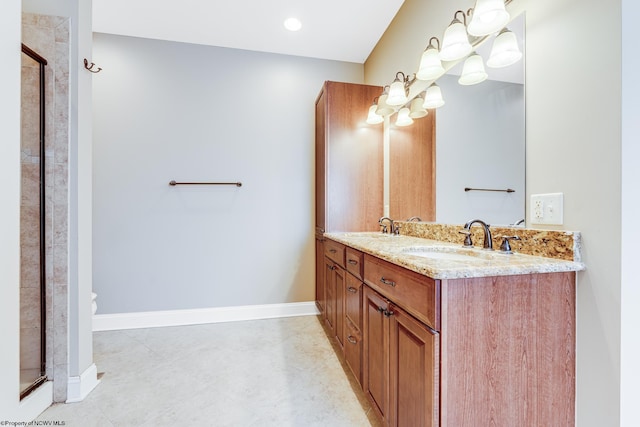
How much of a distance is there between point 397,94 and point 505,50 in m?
0.85

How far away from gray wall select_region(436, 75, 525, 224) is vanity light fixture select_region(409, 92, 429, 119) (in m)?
0.16

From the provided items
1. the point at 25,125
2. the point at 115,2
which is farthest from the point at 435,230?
the point at 115,2

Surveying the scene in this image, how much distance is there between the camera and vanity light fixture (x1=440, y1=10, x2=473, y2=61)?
4.50 feet

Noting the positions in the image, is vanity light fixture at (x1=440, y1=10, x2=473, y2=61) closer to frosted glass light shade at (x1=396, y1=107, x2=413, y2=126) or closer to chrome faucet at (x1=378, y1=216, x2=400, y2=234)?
frosted glass light shade at (x1=396, y1=107, x2=413, y2=126)

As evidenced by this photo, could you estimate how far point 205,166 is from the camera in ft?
8.54

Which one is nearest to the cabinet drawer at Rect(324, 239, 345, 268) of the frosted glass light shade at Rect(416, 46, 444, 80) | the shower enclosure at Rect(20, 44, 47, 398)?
the frosted glass light shade at Rect(416, 46, 444, 80)

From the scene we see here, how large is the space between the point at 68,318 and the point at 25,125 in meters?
1.04

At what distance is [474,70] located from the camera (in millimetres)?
1403

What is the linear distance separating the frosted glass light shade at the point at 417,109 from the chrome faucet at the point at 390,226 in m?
0.78

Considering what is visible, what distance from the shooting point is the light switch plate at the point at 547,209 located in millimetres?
1045

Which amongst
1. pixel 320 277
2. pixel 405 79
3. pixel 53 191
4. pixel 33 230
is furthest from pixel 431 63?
pixel 33 230

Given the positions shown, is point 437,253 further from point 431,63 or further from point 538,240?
point 431,63

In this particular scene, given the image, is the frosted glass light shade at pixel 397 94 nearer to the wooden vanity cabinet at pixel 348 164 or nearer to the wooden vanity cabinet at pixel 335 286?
the wooden vanity cabinet at pixel 348 164

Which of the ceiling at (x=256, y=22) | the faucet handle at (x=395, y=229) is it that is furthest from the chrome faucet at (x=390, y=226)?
the ceiling at (x=256, y=22)
